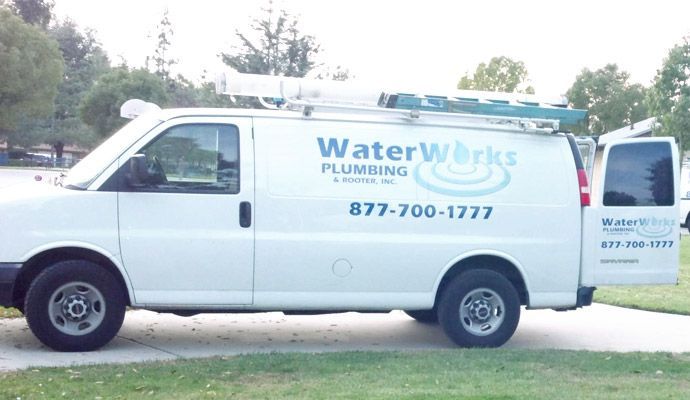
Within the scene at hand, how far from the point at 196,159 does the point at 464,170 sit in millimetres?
2466

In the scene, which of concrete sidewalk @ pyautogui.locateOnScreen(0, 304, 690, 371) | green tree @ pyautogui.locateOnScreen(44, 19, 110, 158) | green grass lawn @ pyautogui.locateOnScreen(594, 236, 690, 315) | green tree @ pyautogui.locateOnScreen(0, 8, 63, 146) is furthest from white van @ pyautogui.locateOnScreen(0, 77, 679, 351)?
green tree @ pyautogui.locateOnScreen(44, 19, 110, 158)

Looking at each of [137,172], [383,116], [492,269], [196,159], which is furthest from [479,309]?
[137,172]

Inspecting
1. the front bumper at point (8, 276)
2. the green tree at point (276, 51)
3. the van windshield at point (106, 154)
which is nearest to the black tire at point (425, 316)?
the van windshield at point (106, 154)

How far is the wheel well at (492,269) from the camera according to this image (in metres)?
9.02

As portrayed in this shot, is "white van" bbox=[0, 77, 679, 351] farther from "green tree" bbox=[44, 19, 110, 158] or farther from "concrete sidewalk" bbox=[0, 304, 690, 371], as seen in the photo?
"green tree" bbox=[44, 19, 110, 158]

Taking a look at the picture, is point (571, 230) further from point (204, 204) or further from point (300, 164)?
point (204, 204)

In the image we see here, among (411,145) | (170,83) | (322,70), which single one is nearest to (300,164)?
(411,145)

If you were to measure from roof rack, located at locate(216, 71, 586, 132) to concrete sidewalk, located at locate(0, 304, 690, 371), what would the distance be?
221 cm

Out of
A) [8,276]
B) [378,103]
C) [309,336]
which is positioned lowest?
[309,336]

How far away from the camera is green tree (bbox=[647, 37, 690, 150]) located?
37.3m

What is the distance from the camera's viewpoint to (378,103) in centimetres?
904

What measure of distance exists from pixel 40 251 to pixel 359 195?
2765 mm

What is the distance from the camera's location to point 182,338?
934 cm

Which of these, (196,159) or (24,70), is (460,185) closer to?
(196,159)
